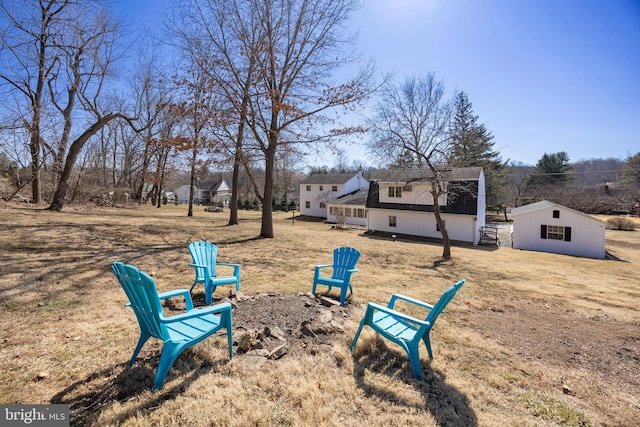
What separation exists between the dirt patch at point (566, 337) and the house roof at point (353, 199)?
24888 mm

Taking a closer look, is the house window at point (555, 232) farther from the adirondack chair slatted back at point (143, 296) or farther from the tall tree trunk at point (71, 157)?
the tall tree trunk at point (71, 157)

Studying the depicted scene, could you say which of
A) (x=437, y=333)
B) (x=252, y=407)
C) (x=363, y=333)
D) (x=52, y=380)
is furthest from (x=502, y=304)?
(x=52, y=380)

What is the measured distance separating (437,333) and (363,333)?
3.90 ft

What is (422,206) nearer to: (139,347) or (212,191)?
(139,347)

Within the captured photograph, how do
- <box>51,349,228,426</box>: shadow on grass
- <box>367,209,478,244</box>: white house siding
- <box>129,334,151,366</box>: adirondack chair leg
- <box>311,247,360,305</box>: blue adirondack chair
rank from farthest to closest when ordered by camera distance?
<box>367,209,478,244</box>: white house siding, <box>311,247,360,305</box>: blue adirondack chair, <box>129,334,151,366</box>: adirondack chair leg, <box>51,349,228,426</box>: shadow on grass

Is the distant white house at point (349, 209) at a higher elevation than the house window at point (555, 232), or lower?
higher

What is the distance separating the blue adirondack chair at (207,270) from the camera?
4664 millimetres

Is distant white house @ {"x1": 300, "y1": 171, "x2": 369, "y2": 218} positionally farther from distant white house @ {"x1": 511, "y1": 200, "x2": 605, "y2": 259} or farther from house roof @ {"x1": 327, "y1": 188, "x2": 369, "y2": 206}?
distant white house @ {"x1": 511, "y1": 200, "x2": 605, "y2": 259}

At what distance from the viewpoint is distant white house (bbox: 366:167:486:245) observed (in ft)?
68.2

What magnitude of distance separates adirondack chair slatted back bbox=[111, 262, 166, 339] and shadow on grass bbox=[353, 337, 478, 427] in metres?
2.01

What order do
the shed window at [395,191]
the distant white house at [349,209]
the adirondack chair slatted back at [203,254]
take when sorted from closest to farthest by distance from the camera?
the adirondack chair slatted back at [203,254]
the shed window at [395,191]
the distant white house at [349,209]

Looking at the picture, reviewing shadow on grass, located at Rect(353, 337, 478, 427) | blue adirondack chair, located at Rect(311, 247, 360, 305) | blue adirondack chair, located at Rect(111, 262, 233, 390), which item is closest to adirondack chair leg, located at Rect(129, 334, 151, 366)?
blue adirondack chair, located at Rect(111, 262, 233, 390)

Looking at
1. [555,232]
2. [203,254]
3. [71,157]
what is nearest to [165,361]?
[203,254]

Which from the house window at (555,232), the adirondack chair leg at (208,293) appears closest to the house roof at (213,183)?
the house window at (555,232)
